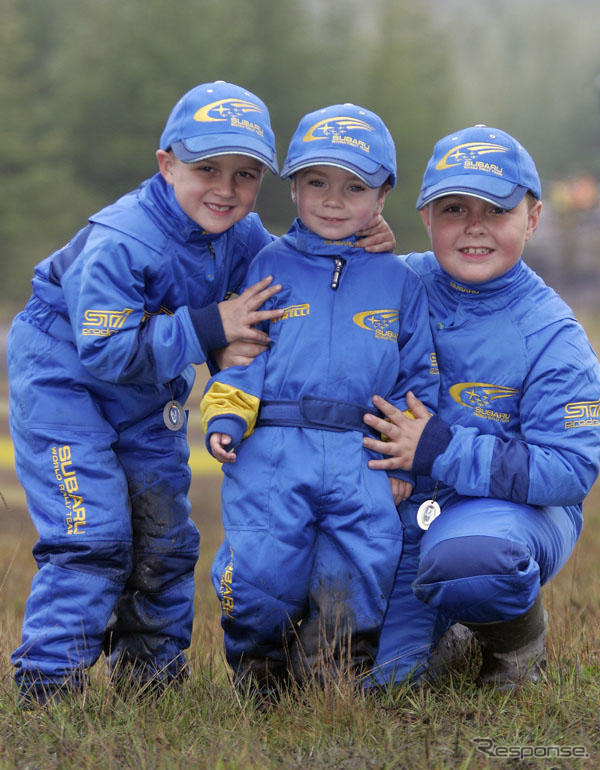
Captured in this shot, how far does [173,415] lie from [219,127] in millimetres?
1087

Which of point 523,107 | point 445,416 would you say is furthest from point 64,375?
point 523,107

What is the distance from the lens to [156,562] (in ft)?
12.8

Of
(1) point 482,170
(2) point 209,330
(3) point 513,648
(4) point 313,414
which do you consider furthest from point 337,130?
(3) point 513,648

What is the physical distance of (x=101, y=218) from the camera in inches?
138

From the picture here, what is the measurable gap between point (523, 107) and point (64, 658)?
7863 centimetres

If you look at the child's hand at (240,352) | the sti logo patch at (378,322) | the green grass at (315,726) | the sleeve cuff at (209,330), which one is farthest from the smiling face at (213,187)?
the green grass at (315,726)

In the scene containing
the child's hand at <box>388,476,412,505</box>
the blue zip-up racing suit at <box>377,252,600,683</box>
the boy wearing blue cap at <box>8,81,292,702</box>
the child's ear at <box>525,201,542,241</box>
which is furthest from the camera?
the child's ear at <box>525,201,542,241</box>

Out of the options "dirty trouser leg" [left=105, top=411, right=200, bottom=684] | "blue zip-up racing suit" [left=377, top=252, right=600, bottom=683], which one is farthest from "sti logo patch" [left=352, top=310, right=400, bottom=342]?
"dirty trouser leg" [left=105, top=411, right=200, bottom=684]

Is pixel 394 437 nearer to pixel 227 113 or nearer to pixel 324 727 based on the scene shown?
pixel 324 727

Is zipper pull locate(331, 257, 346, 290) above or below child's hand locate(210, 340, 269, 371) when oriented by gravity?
above

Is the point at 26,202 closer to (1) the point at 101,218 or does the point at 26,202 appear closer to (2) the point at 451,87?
(2) the point at 451,87

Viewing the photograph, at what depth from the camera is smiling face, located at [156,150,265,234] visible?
3.51 m

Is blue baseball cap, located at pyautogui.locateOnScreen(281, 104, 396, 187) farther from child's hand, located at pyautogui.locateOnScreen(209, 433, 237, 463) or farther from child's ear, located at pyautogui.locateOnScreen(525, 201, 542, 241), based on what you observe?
child's hand, located at pyautogui.locateOnScreen(209, 433, 237, 463)

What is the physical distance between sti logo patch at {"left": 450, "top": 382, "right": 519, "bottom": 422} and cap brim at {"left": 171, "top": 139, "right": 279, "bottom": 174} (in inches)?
40.2
